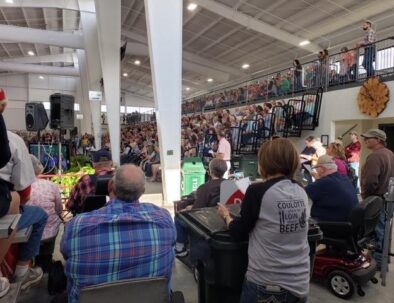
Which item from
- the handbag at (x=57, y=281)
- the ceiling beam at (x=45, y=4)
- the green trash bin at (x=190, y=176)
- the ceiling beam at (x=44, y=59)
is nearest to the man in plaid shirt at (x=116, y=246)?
the handbag at (x=57, y=281)

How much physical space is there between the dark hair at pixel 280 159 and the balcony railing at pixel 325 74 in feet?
19.9

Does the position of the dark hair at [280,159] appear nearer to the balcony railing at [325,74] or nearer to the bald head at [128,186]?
the bald head at [128,186]

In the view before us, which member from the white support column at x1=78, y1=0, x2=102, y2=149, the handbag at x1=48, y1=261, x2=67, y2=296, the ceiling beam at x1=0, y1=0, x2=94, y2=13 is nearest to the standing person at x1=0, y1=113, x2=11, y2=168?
the handbag at x1=48, y1=261, x2=67, y2=296

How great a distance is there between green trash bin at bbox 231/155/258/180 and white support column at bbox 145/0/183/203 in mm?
2867

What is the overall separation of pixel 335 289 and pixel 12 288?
102 inches

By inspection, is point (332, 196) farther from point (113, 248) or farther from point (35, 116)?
point (35, 116)

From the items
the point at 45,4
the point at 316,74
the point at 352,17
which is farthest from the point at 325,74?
the point at 45,4

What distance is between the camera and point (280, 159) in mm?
1639

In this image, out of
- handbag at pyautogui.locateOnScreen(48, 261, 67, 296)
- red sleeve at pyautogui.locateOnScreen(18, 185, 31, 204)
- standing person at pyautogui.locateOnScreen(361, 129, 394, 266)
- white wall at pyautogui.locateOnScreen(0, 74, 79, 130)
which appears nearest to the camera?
red sleeve at pyautogui.locateOnScreen(18, 185, 31, 204)

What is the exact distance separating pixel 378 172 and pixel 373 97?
3942 mm

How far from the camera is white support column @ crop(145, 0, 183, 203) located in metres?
5.79

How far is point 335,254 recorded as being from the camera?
10.0 feet

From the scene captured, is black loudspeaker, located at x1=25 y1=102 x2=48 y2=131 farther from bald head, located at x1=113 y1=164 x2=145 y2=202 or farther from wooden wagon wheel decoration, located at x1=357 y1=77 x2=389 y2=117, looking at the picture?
wooden wagon wheel decoration, located at x1=357 y1=77 x2=389 y2=117

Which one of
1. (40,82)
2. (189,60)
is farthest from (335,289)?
(40,82)
